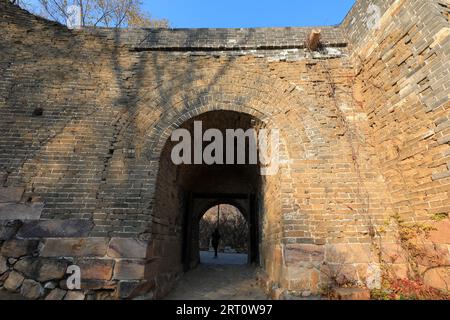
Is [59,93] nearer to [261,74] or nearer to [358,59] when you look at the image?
A: [261,74]

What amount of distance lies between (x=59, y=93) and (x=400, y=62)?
6137 mm

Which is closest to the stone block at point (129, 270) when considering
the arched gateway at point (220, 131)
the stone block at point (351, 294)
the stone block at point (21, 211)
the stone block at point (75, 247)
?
the arched gateway at point (220, 131)

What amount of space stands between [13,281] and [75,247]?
90 centimetres

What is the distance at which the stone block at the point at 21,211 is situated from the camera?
4344 millimetres

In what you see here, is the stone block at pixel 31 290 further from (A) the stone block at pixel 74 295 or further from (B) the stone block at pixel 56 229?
(B) the stone block at pixel 56 229

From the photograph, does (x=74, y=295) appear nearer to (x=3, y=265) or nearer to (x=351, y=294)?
(x=3, y=265)

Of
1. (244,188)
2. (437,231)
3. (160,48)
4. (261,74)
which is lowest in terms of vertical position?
(437,231)

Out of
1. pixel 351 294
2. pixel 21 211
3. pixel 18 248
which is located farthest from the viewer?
pixel 21 211

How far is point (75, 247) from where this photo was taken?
4164 millimetres

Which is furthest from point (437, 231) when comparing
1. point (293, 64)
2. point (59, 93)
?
point (59, 93)

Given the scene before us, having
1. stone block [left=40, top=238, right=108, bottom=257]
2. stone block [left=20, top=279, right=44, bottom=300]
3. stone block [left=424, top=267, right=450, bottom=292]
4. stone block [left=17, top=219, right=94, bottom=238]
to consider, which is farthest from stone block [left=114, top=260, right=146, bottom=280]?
stone block [left=424, top=267, right=450, bottom=292]

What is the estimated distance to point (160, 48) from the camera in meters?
6.09

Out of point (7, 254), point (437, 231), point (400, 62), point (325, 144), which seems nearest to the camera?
point (437, 231)

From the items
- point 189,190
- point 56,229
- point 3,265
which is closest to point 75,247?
point 56,229
